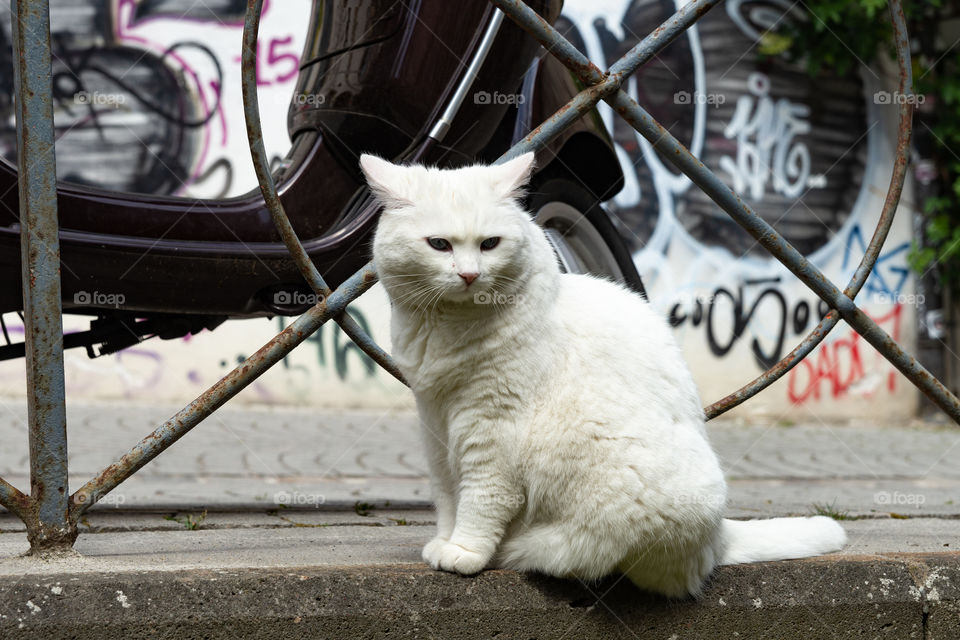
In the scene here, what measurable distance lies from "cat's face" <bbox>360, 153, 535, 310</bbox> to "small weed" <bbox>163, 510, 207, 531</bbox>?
3.37 ft


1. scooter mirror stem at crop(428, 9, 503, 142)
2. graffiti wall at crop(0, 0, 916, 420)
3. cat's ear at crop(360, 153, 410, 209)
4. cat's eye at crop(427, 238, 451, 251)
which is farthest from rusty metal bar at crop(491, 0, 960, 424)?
graffiti wall at crop(0, 0, 916, 420)

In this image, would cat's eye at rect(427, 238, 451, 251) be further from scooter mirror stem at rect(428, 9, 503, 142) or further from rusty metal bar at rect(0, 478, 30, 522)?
scooter mirror stem at rect(428, 9, 503, 142)

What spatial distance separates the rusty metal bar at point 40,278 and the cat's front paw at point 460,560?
30.8 inches

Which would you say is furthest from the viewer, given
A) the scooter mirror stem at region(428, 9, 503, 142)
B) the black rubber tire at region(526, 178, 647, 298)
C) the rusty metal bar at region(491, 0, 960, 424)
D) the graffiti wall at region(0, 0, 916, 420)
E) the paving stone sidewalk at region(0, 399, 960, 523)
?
the graffiti wall at region(0, 0, 916, 420)

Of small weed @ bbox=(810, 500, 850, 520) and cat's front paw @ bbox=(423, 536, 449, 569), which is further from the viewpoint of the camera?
small weed @ bbox=(810, 500, 850, 520)

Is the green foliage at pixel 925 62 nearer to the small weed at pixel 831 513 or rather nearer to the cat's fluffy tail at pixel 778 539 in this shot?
the small weed at pixel 831 513

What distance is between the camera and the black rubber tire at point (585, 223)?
11.0ft

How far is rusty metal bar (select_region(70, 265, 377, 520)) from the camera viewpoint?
207 centimetres

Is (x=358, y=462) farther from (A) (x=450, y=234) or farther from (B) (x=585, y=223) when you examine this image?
(A) (x=450, y=234)

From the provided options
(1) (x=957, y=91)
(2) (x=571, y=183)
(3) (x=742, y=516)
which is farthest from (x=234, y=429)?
(1) (x=957, y=91)

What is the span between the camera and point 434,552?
2.12 metres

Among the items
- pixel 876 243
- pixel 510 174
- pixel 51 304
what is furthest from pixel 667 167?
pixel 51 304

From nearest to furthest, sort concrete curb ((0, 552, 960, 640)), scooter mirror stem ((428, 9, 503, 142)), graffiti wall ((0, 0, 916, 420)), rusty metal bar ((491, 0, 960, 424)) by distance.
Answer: concrete curb ((0, 552, 960, 640))
rusty metal bar ((491, 0, 960, 424))
scooter mirror stem ((428, 9, 503, 142))
graffiti wall ((0, 0, 916, 420))

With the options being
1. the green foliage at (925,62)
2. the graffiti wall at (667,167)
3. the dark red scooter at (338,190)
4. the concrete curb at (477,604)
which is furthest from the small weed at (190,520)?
the green foliage at (925,62)
